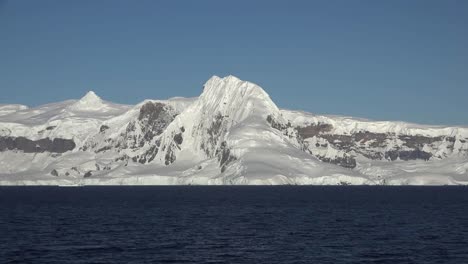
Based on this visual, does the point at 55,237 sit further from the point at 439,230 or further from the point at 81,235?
the point at 439,230

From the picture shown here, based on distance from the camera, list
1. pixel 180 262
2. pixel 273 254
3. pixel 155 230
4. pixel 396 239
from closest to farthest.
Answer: pixel 180 262 < pixel 273 254 < pixel 396 239 < pixel 155 230

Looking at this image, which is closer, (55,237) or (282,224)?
(55,237)

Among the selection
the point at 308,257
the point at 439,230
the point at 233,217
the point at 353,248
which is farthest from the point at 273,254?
the point at 233,217

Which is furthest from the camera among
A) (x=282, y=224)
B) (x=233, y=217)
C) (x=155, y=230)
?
(x=233, y=217)

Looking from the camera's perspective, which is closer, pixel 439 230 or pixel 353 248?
pixel 353 248

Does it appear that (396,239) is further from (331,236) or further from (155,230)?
(155,230)

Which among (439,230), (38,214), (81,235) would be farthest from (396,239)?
(38,214)

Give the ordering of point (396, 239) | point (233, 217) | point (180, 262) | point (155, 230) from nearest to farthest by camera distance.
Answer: point (180, 262), point (396, 239), point (155, 230), point (233, 217)

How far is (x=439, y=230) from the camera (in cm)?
13650

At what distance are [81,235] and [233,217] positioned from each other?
168 feet

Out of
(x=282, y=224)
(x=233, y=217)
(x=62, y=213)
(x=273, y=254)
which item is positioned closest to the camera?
(x=273, y=254)

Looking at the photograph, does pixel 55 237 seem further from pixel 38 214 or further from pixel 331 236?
pixel 38 214

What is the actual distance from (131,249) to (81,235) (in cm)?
1982

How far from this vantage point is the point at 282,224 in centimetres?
14925
